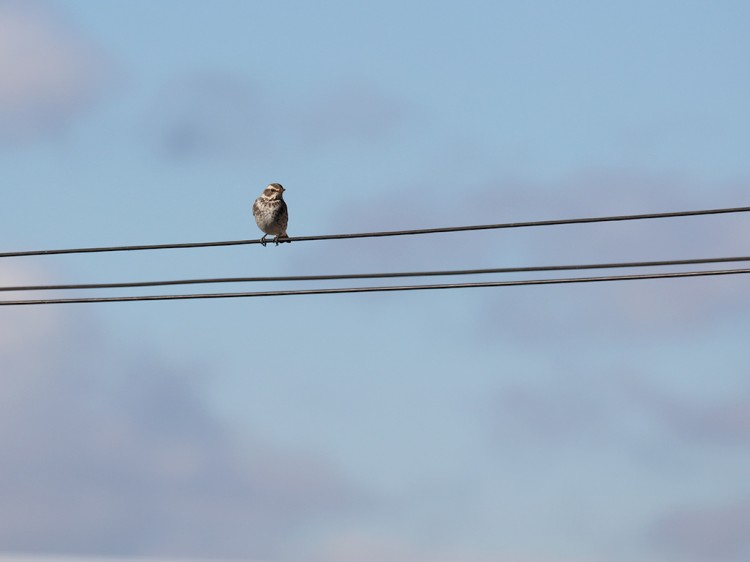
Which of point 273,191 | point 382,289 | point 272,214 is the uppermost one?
point 273,191

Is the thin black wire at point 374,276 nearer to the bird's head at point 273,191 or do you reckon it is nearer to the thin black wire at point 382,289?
the thin black wire at point 382,289

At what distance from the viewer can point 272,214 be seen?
89.0ft

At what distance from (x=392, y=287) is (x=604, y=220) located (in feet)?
9.17

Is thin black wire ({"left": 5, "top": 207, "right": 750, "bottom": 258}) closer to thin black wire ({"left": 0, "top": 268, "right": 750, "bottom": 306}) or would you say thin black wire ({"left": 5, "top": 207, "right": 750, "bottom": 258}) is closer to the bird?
thin black wire ({"left": 0, "top": 268, "right": 750, "bottom": 306})

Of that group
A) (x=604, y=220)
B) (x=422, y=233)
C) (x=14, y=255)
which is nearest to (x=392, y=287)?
(x=422, y=233)

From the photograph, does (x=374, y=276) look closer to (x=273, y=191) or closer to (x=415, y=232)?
(x=415, y=232)

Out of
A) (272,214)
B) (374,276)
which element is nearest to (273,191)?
(272,214)

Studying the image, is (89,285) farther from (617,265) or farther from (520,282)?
(617,265)

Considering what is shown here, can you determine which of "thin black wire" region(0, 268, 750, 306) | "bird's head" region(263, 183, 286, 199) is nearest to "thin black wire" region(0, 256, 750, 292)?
"thin black wire" region(0, 268, 750, 306)

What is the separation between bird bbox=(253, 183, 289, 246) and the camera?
2716cm

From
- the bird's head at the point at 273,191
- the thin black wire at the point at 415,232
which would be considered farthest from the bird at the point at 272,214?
the thin black wire at the point at 415,232

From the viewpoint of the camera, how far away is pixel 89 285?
18.4 meters

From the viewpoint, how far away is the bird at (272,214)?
27156mm

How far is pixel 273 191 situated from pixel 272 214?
839mm
